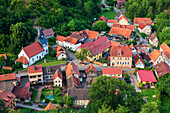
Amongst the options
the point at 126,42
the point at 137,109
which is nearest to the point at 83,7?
the point at 126,42

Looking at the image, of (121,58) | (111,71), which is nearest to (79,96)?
(111,71)

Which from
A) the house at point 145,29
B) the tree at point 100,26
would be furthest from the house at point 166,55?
the tree at point 100,26

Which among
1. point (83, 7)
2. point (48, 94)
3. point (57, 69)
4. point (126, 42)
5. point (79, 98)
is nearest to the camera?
point (79, 98)

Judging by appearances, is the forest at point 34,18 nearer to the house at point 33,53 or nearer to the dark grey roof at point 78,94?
the house at point 33,53

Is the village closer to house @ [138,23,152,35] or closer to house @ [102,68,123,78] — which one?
house @ [102,68,123,78]

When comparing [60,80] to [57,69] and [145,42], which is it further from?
[145,42]

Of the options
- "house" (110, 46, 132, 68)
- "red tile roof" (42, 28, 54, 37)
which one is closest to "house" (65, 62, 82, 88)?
"house" (110, 46, 132, 68)
